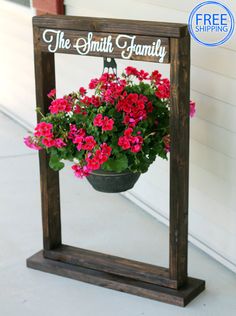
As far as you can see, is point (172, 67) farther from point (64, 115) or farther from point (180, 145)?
point (64, 115)

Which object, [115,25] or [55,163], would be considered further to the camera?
[55,163]

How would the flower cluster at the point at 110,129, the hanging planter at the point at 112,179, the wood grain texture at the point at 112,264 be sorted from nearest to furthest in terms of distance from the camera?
the flower cluster at the point at 110,129 → the hanging planter at the point at 112,179 → the wood grain texture at the point at 112,264

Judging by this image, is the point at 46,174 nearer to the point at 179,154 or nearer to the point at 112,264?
the point at 112,264

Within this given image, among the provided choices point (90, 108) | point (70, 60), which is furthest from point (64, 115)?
point (70, 60)

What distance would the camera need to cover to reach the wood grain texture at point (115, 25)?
9.44ft

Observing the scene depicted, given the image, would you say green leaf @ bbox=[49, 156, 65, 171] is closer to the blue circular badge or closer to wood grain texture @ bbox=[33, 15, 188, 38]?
wood grain texture @ bbox=[33, 15, 188, 38]

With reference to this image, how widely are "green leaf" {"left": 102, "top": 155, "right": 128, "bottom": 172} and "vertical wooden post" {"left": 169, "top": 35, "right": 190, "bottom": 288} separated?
0.63 ft

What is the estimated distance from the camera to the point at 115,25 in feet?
9.79

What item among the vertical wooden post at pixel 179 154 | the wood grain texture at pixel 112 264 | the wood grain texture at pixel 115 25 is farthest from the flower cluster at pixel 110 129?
the wood grain texture at pixel 112 264

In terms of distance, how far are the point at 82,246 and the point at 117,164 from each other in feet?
2.59

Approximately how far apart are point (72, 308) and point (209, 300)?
1.93 feet

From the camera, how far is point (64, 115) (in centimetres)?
317

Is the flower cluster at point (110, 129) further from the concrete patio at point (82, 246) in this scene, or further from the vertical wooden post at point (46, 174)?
the concrete patio at point (82, 246)

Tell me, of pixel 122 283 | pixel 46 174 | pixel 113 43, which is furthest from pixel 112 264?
pixel 113 43
